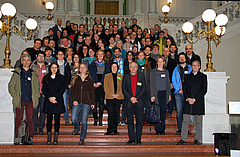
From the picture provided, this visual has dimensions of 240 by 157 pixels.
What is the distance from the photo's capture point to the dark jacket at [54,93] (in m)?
7.04

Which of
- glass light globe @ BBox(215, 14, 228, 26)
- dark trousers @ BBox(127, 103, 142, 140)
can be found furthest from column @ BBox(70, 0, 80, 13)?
dark trousers @ BBox(127, 103, 142, 140)

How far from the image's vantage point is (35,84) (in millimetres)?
7352

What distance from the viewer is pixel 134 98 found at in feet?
23.5

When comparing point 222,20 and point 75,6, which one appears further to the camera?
point 75,6

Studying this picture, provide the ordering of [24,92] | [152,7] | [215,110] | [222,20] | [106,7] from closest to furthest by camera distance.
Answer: [24,92] < [215,110] < [222,20] < [152,7] < [106,7]

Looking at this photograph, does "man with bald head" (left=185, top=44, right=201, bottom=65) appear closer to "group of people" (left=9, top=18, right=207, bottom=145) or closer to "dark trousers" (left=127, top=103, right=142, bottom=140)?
"group of people" (left=9, top=18, right=207, bottom=145)

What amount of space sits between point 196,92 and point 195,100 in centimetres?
21

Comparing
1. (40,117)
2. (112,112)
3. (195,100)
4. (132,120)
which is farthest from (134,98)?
(40,117)

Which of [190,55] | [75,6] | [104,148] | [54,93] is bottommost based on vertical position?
[104,148]

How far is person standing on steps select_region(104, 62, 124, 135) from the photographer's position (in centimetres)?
765

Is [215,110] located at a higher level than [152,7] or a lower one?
lower

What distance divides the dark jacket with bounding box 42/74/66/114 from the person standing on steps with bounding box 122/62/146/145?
160cm

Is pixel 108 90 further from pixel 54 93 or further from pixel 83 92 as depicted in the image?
pixel 54 93

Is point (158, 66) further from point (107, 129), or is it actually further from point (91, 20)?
point (91, 20)
